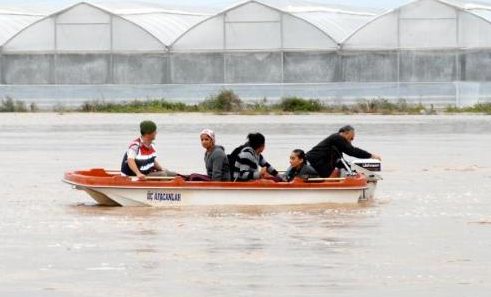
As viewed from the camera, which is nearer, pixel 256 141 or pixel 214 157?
pixel 214 157

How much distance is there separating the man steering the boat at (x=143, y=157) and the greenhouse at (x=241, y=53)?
95.0ft

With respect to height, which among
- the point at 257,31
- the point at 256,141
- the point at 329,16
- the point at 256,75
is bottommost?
the point at 256,141

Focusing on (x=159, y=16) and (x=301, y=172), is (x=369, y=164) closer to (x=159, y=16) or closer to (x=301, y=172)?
(x=301, y=172)

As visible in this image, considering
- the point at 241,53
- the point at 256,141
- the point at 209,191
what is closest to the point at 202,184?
the point at 209,191

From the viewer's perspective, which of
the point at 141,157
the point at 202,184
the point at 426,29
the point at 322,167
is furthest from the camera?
A: the point at 426,29

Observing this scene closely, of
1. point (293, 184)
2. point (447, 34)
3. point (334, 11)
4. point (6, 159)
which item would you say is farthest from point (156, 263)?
point (334, 11)

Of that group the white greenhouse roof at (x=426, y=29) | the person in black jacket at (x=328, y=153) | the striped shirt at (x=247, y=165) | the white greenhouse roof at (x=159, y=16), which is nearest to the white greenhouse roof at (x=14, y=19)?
the white greenhouse roof at (x=159, y=16)

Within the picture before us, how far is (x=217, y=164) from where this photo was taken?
755 inches

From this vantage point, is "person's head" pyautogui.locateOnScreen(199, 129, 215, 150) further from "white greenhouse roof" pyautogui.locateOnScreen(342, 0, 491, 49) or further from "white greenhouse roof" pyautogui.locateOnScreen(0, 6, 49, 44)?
"white greenhouse roof" pyautogui.locateOnScreen(0, 6, 49, 44)

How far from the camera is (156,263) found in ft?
45.5

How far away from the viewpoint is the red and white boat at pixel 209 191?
1897 cm

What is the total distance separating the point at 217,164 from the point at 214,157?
9 cm

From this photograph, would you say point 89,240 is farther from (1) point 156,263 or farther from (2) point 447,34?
(2) point 447,34

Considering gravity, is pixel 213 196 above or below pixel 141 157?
below
